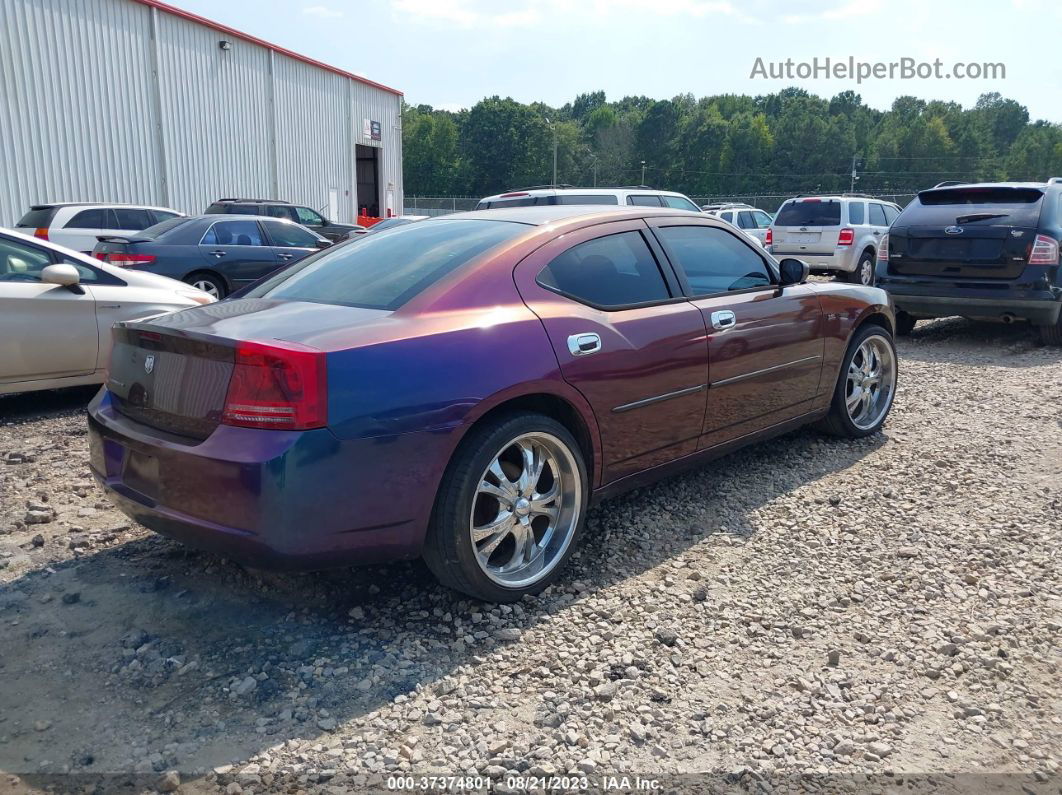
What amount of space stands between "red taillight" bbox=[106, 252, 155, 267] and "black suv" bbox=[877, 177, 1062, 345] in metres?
8.88

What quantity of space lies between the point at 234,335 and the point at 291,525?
0.72m

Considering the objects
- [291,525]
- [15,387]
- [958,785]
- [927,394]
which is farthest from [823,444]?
[15,387]

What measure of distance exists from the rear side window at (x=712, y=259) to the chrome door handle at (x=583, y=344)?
35.5 inches

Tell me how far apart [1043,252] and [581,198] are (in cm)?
565

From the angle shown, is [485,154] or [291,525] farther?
[485,154]

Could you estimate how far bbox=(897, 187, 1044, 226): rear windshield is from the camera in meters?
8.91

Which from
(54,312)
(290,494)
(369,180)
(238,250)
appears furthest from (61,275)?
(369,180)

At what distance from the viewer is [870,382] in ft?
18.7

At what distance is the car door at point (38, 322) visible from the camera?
593 centimetres

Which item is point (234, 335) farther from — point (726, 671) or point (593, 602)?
point (726, 671)

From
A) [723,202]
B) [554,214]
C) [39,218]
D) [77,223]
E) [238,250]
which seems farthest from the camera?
[723,202]

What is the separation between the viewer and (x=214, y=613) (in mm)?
3305

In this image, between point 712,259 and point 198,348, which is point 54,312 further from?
point 712,259

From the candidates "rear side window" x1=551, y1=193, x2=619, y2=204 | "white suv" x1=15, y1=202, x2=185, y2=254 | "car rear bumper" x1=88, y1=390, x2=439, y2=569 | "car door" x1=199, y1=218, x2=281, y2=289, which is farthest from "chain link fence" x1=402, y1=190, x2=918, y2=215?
"car rear bumper" x1=88, y1=390, x2=439, y2=569
